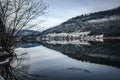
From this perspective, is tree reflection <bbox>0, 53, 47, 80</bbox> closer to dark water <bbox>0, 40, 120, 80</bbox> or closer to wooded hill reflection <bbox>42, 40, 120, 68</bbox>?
dark water <bbox>0, 40, 120, 80</bbox>

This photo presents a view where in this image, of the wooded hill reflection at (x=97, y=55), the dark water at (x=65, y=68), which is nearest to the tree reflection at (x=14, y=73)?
the dark water at (x=65, y=68)

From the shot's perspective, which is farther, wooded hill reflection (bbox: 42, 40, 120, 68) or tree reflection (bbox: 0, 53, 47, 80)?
wooded hill reflection (bbox: 42, 40, 120, 68)

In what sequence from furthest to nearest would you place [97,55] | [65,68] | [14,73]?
[97,55] → [65,68] → [14,73]

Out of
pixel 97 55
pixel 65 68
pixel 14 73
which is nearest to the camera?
pixel 14 73

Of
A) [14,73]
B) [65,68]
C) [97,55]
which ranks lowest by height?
[97,55]

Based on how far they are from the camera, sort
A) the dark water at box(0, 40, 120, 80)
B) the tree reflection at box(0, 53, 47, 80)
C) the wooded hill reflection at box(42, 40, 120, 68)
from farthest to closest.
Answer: the wooded hill reflection at box(42, 40, 120, 68)
the dark water at box(0, 40, 120, 80)
the tree reflection at box(0, 53, 47, 80)

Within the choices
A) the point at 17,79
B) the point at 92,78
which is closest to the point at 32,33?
the point at 17,79

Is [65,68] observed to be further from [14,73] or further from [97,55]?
[97,55]

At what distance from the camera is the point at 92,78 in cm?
1483

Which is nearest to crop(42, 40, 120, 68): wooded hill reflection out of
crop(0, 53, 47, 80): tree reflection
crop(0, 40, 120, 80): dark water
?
crop(0, 40, 120, 80): dark water

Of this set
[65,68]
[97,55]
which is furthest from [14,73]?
[97,55]

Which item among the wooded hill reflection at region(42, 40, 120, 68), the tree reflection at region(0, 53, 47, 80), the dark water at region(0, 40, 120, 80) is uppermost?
the tree reflection at region(0, 53, 47, 80)

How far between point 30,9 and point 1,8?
2280mm

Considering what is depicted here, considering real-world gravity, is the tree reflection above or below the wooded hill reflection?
above
